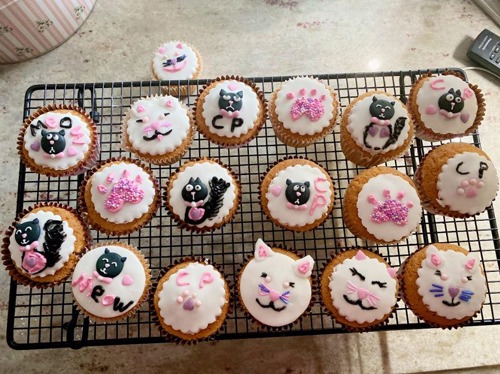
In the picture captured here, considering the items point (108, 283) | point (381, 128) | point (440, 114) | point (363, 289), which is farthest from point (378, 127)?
point (108, 283)

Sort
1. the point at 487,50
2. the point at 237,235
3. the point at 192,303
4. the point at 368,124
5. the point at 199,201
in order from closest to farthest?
the point at 192,303
the point at 199,201
the point at 368,124
the point at 237,235
the point at 487,50

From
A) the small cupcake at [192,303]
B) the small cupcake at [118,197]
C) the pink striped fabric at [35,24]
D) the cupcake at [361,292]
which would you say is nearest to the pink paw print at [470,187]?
the cupcake at [361,292]

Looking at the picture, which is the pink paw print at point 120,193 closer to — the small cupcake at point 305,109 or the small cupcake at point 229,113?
the small cupcake at point 229,113

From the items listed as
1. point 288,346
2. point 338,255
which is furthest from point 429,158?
point 288,346

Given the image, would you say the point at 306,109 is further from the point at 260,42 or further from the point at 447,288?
the point at 260,42

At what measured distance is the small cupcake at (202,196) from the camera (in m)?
2.05

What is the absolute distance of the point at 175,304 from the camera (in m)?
1.93

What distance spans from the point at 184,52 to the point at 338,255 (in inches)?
59.6

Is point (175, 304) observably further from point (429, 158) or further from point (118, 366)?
point (429, 158)

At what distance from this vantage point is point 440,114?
220 cm

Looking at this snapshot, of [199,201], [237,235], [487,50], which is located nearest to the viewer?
[199,201]

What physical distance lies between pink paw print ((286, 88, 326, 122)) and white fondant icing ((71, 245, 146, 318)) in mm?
1011

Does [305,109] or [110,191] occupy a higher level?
[305,109]

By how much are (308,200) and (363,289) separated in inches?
17.6
